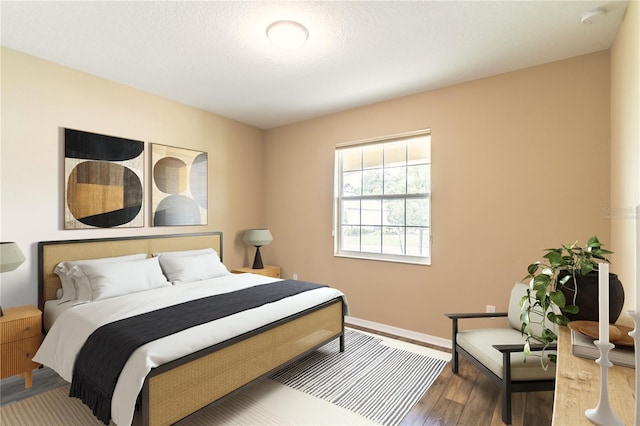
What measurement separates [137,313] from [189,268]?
45.5 inches

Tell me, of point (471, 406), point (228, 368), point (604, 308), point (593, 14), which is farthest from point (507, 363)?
point (593, 14)

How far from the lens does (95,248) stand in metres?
3.06

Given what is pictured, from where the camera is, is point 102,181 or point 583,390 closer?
point 583,390

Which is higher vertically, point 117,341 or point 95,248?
point 95,248

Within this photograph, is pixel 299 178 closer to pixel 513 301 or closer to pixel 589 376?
pixel 513 301

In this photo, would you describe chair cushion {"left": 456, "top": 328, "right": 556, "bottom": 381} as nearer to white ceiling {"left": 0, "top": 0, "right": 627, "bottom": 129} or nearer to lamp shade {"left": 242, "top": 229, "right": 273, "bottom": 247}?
white ceiling {"left": 0, "top": 0, "right": 627, "bottom": 129}

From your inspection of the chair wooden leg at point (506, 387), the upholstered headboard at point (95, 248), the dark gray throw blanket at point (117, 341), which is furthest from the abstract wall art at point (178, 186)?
the chair wooden leg at point (506, 387)

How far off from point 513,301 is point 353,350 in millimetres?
1543

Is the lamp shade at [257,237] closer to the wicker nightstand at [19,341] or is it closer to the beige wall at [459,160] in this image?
the beige wall at [459,160]

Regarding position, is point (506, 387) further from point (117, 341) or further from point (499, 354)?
point (117, 341)

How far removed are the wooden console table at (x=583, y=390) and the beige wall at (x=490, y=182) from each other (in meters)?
1.80

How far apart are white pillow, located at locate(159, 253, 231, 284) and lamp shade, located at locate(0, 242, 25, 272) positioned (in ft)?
3.94

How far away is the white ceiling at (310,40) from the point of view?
2.07m

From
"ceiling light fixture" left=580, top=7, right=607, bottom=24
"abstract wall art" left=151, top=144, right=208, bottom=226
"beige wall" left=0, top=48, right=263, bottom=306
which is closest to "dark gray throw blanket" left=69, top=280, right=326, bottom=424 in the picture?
"beige wall" left=0, top=48, right=263, bottom=306
